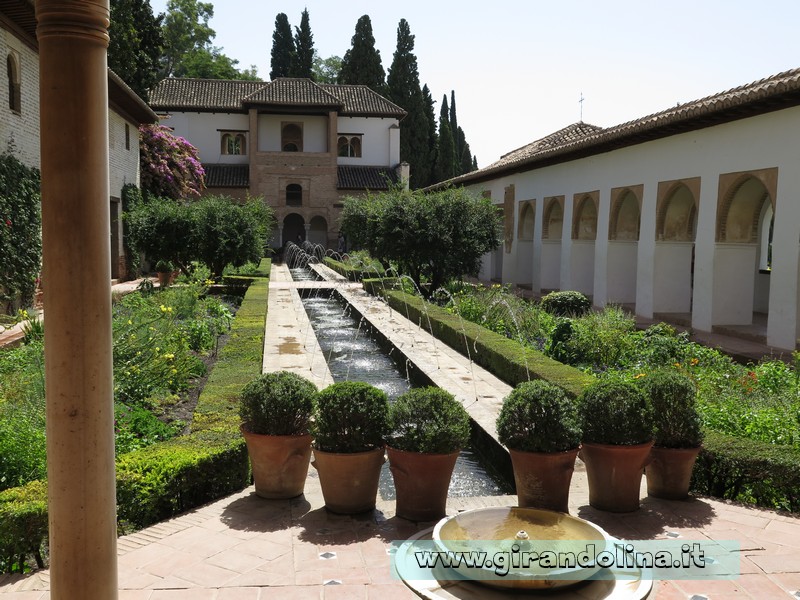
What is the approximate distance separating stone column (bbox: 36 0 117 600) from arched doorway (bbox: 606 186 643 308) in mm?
15794

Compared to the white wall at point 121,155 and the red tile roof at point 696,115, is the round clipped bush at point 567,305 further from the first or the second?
the white wall at point 121,155

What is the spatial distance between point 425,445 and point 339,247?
34.0 meters

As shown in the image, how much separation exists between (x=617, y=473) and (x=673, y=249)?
38.3 ft

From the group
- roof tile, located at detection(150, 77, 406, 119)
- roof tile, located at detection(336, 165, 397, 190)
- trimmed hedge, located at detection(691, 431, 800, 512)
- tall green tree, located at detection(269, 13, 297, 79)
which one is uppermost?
tall green tree, located at detection(269, 13, 297, 79)

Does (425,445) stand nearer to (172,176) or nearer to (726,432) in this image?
(726,432)

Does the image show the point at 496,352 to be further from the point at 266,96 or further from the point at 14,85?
the point at 266,96

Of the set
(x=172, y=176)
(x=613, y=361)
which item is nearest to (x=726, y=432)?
(x=613, y=361)

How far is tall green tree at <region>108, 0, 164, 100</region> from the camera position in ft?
71.3

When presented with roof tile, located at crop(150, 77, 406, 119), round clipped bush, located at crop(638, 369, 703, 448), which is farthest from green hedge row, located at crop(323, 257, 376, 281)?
round clipped bush, located at crop(638, 369, 703, 448)

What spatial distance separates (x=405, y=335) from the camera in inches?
470

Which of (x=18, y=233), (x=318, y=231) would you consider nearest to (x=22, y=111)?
(x=18, y=233)

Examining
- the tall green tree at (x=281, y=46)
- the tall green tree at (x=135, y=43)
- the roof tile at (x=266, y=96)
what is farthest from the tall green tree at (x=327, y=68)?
the tall green tree at (x=135, y=43)

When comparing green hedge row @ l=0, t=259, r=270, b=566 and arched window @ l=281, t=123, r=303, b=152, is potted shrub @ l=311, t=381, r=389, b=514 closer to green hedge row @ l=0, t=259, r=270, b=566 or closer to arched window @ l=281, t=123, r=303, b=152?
green hedge row @ l=0, t=259, r=270, b=566

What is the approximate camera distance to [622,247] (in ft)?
54.9
